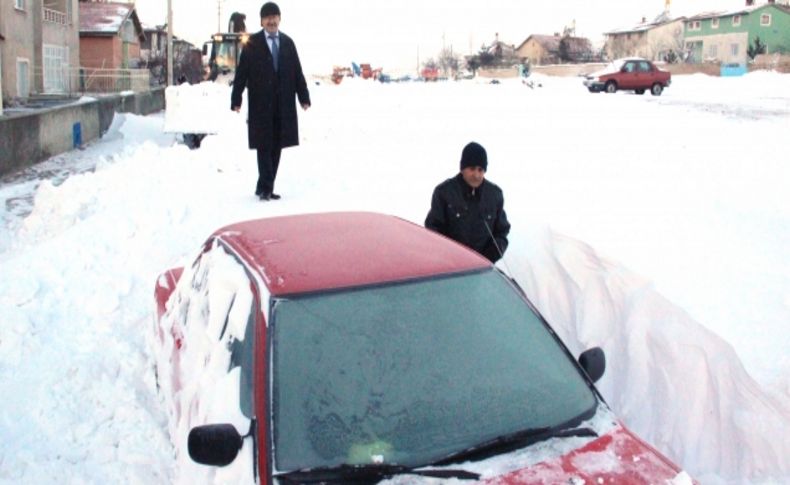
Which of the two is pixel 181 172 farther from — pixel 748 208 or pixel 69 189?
pixel 748 208

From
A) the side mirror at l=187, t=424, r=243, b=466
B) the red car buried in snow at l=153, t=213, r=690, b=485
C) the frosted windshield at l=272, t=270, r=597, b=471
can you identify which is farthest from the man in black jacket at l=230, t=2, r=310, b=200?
the side mirror at l=187, t=424, r=243, b=466

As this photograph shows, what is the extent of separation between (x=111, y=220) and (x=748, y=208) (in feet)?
20.5

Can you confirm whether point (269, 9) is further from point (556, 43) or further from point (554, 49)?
point (556, 43)

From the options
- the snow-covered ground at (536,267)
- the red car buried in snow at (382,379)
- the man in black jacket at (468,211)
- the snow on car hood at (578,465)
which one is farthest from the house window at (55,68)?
the snow on car hood at (578,465)

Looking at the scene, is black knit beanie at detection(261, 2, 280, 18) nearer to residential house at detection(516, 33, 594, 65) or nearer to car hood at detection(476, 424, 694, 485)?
car hood at detection(476, 424, 694, 485)

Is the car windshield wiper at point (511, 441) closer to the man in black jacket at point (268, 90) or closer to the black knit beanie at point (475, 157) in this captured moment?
the black knit beanie at point (475, 157)

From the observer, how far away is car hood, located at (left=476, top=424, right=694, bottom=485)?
8.39 ft

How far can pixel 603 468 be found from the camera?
8.63ft

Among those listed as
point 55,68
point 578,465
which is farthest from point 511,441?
point 55,68

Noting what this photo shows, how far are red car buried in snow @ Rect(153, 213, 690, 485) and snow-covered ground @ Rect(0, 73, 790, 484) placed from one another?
1188 millimetres

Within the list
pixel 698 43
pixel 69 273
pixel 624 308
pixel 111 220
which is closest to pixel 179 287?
pixel 624 308

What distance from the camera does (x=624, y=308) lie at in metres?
5.17

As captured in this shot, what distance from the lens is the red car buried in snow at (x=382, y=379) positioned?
104 inches

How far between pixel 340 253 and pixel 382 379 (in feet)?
2.14
